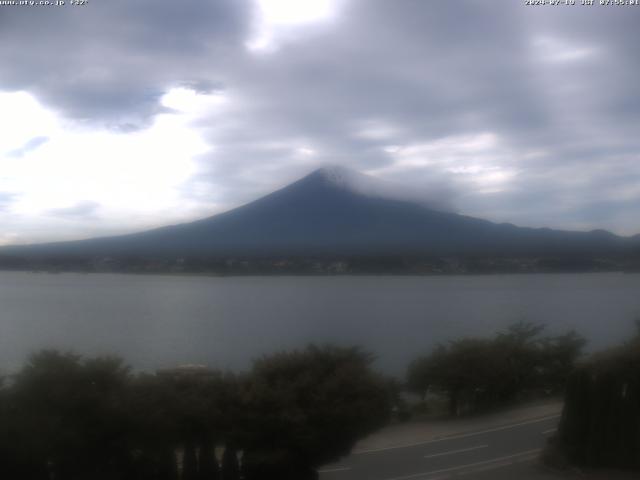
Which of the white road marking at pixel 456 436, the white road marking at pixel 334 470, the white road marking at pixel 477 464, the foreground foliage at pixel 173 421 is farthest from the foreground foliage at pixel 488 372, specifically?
the foreground foliage at pixel 173 421

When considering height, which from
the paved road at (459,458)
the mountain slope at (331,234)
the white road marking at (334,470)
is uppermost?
the mountain slope at (331,234)

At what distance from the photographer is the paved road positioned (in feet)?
41.1

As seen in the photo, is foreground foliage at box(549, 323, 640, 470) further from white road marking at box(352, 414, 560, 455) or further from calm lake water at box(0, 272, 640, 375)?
calm lake water at box(0, 272, 640, 375)

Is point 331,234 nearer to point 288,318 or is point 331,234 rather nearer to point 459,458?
point 288,318

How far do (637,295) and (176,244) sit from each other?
3489 centimetres

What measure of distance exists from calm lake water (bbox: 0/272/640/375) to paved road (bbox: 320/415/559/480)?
2763 millimetres

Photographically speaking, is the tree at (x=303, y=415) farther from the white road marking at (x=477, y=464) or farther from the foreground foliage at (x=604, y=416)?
the foreground foliage at (x=604, y=416)

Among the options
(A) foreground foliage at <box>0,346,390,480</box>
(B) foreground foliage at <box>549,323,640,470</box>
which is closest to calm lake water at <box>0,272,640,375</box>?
(A) foreground foliage at <box>0,346,390,480</box>

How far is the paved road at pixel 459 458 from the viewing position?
12.5 meters

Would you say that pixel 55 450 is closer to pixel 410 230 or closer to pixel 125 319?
pixel 125 319

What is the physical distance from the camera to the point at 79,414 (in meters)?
11.5

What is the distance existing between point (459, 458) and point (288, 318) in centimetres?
2852

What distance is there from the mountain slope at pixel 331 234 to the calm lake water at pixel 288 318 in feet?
9.28

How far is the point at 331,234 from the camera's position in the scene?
5047 centimetres
